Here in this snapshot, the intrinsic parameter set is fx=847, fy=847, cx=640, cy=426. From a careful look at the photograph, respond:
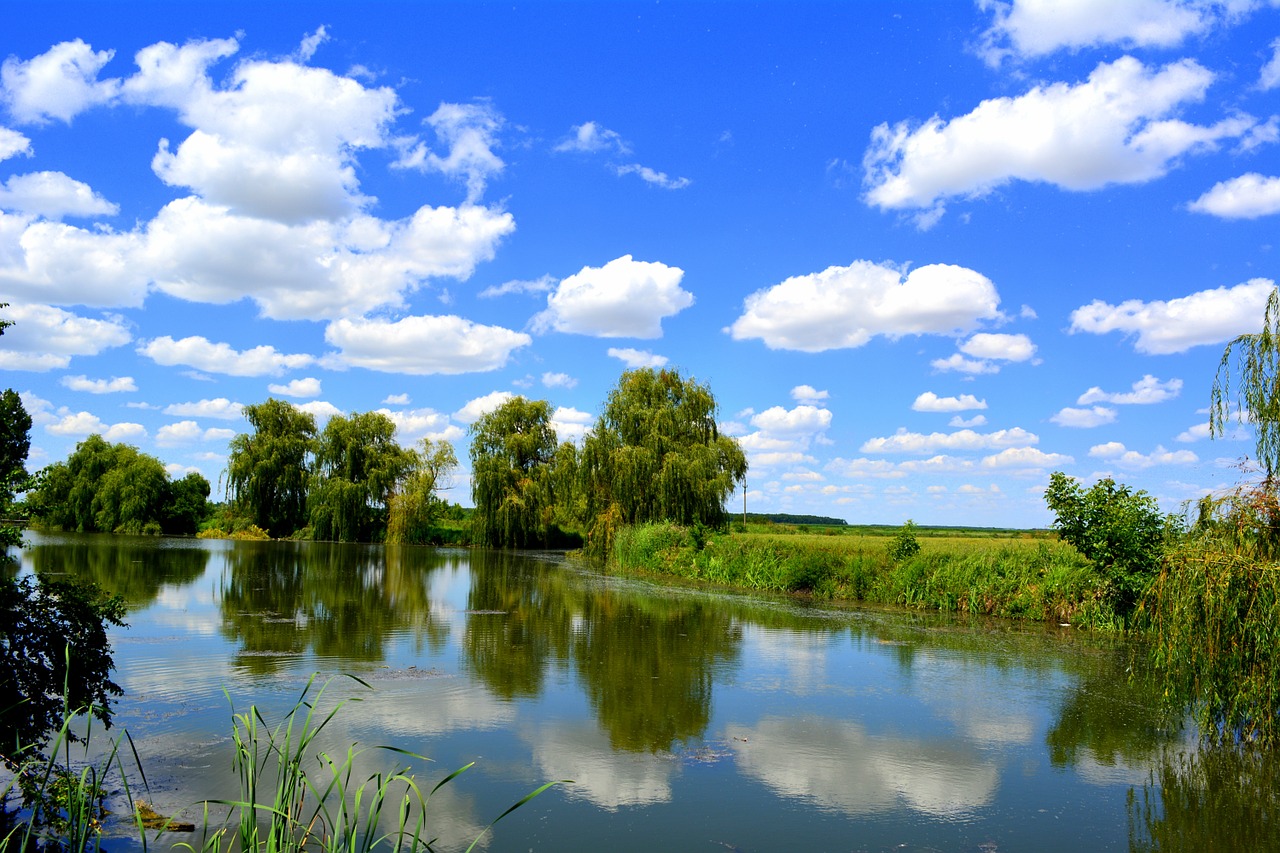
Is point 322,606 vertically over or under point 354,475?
under

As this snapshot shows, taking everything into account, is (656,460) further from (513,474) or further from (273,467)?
(273,467)

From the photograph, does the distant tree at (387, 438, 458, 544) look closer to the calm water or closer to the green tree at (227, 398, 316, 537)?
the green tree at (227, 398, 316, 537)

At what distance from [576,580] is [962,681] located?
55.6 feet

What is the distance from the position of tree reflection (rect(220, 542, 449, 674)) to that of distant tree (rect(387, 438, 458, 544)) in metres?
13.9

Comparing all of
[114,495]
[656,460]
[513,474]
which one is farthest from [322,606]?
[114,495]

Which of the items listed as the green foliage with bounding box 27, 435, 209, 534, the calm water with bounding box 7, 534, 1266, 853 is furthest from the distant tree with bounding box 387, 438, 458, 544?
the calm water with bounding box 7, 534, 1266, 853

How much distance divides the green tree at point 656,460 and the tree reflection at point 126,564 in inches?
598

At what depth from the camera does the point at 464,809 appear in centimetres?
622

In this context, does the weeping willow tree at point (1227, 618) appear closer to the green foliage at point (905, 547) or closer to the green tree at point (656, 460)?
the green foliage at point (905, 547)

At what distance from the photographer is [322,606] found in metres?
18.2

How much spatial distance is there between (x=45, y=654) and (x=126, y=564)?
24.6 metres

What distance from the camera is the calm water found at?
6289mm

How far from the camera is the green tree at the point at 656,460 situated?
33469 mm

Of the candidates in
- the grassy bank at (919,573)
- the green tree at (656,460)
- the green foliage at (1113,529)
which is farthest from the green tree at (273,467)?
the green foliage at (1113,529)
